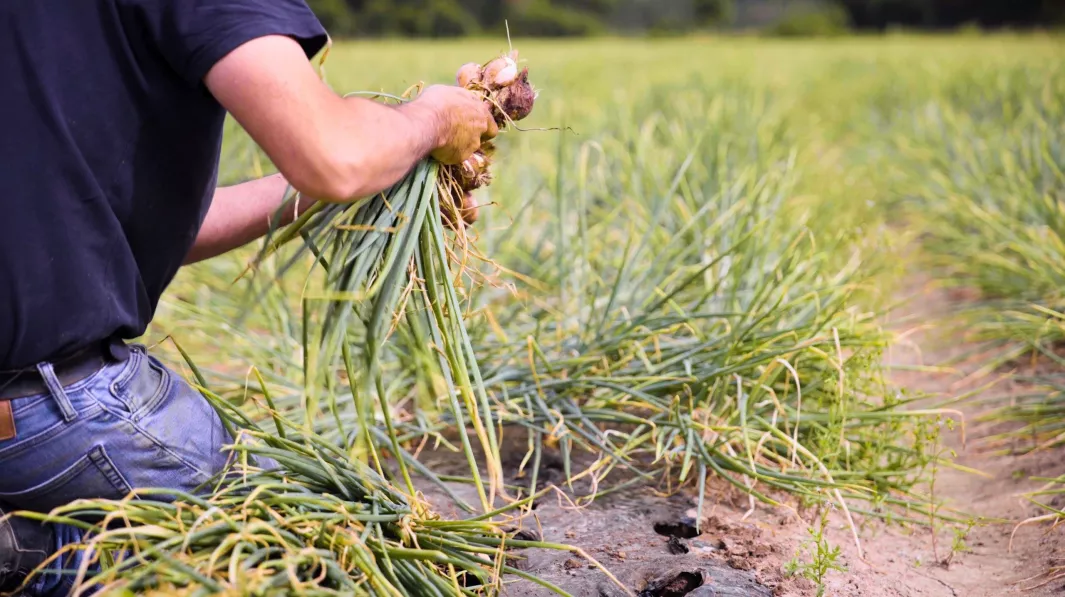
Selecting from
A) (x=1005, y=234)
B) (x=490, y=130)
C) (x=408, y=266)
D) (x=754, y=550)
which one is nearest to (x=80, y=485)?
(x=408, y=266)

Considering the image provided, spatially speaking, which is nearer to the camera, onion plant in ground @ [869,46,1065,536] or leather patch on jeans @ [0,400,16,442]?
leather patch on jeans @ [0,400,16,442]

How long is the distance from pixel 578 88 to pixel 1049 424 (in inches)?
241

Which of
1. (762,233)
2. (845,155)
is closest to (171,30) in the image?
(762,233)

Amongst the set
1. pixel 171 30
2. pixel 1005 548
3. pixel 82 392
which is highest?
pixel 171 30

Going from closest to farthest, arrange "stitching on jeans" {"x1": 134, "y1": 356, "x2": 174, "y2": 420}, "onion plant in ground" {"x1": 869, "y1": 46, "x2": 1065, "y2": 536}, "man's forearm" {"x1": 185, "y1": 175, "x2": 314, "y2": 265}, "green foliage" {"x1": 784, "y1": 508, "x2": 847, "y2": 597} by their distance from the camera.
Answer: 1. "stitching on jeans" {"x1": 134, "y1": 356, "x2": 174, "y2": 420}
2. "green foliage" {"x1": 784, "y1": 508, "x2": 847, "y2": 597}
3. "man's forearm" {"x1": 185, "y1": 175, "x2": 314, "y2": 265}
4. "onion plant in ground" {"x1": 869, "y1": 46, "x2": 1065, "y2": 536}

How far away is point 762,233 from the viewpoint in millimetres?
2955

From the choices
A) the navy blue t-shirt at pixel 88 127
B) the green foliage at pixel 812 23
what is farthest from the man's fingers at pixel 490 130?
the green foliage at pixel 812 23

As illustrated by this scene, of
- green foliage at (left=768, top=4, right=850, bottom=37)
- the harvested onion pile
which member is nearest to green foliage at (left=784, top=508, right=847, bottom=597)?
the harvested onion pile

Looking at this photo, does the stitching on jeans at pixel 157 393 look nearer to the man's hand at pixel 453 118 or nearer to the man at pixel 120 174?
the man at pixel 120 174

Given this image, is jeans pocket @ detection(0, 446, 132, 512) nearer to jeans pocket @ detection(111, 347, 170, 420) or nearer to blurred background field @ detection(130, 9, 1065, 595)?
jeans pocket @ detection(111, 347, 170, 420)

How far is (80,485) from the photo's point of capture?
1382mm

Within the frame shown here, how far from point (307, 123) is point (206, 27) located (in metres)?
0.17

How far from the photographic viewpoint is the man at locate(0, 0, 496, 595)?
1.20 m

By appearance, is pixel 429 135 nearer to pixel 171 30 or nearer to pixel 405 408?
pixel 171 30
